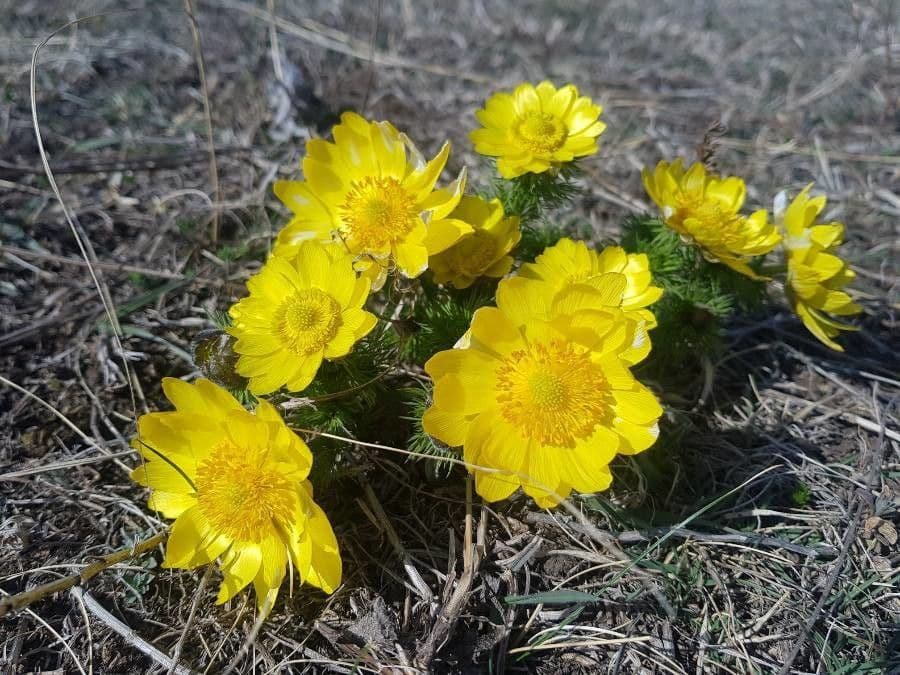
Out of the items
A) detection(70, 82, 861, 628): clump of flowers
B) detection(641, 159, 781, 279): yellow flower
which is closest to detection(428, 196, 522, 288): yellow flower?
detection(70, 82, 861, 628): clump of flowers

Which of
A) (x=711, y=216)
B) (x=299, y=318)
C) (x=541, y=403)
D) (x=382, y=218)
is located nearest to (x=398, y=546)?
(x=541, y=403)

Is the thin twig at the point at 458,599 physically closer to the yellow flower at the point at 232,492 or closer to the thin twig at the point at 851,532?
the yellow flower at the point at 232,492

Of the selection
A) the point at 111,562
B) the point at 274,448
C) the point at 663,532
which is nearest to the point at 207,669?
the point at 111,562

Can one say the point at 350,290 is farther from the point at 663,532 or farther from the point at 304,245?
the point at 663,532

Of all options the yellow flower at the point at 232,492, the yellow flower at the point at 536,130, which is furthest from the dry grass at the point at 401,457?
the yellow flower at the point at 536,130

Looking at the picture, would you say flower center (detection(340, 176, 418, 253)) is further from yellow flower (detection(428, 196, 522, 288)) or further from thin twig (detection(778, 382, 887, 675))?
thin twig (detection(778, 382, 887, 675))

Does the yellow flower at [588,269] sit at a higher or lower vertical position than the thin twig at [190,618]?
higher

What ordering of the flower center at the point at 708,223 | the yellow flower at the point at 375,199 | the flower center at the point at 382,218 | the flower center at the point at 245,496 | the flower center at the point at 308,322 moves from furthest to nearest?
the flower center at the point at 708,223
the flower center at the point at 382,218
the yellow flower at the point at 375,199
the flower center at the point at 308,322
the flower center at the point at 245,496
